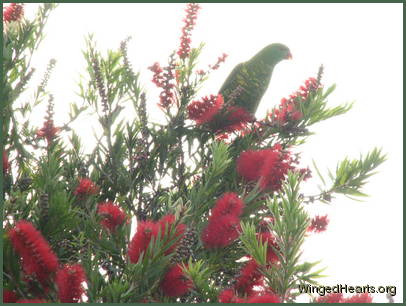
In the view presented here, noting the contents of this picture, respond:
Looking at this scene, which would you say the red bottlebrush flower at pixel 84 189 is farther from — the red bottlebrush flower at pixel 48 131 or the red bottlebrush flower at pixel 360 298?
the red bottlebrush flower at pixel 360 298

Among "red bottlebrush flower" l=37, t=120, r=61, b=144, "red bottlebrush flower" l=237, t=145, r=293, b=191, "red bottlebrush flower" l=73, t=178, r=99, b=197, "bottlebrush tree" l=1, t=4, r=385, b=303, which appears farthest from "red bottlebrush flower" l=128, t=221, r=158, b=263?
"red bottlebrush flower" l=37, t=120, r=61, b=144

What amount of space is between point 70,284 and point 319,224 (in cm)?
119

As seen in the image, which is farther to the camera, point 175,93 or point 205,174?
point 175,93

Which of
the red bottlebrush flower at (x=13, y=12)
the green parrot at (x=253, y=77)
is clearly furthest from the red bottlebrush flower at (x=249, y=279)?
the red bottlebrush flower at (x=13, y=12)

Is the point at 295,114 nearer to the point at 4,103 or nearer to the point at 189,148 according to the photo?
the point at 189,148

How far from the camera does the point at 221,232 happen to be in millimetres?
1762

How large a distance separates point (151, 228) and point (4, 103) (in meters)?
0.95

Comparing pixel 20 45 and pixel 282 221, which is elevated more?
pixel 20 45

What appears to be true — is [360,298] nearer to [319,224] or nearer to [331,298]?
[331,298]

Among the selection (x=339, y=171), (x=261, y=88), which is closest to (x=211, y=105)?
(x=339, y=171)

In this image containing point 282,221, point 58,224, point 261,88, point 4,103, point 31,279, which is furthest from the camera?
point 261,88

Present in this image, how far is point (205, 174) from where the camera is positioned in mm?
2158

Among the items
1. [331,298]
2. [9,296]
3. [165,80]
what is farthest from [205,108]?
[9,296]

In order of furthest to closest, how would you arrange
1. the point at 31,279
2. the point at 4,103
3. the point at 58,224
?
1. the point at 4,103
2. the point at 58,224
3. the point at 31,279
